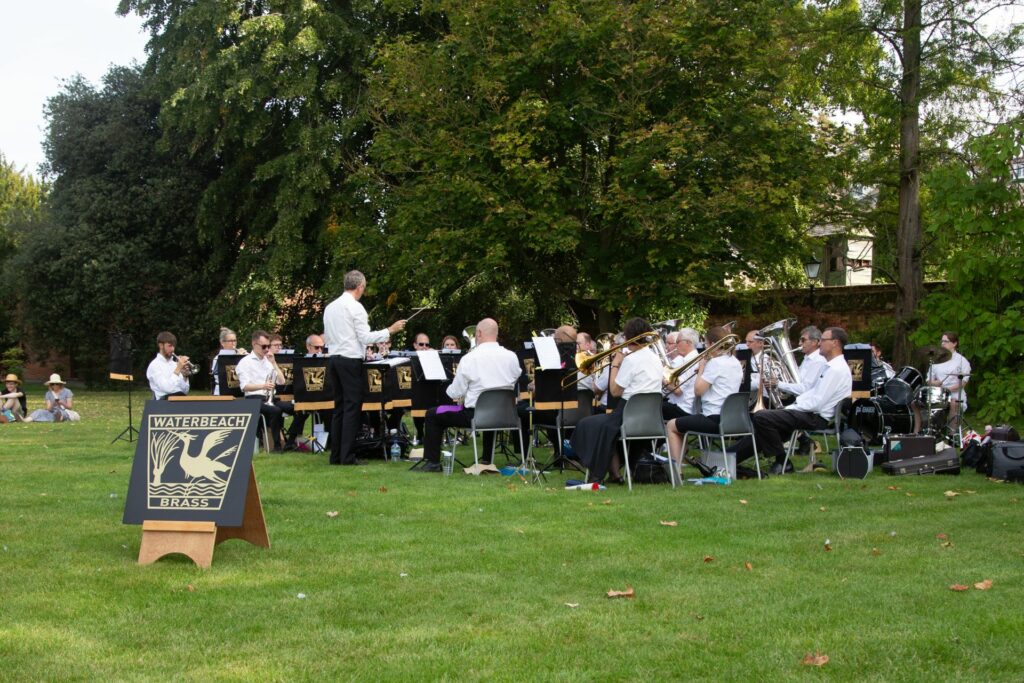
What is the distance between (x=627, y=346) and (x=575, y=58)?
49.0 feet

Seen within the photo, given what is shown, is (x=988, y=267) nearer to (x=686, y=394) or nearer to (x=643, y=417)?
(x=686, y=394)

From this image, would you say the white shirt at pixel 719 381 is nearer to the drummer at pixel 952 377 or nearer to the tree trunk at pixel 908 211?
the drummer at pixel 952 377

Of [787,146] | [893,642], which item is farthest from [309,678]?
[787,146]

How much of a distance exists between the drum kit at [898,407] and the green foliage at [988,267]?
2.53 meters

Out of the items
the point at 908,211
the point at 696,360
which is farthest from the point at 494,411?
the point at 908,211

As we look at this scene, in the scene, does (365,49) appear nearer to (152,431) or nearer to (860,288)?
(860,288)

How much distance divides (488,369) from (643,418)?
6.33 feet

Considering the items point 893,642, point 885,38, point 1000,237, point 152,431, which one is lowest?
point 893,642

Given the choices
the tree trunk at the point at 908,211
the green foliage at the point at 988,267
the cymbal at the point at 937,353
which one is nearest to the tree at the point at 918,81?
the tree trunk at the point at 908,211

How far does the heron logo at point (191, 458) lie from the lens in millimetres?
7344

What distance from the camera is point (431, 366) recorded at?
13.1m

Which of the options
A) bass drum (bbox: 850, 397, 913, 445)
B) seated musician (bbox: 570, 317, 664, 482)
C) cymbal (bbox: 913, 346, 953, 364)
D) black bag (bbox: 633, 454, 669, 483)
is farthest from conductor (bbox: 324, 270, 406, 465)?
cymbal (bbox: 913, 346, 953, 364)

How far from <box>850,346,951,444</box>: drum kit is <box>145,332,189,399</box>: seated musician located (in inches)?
376

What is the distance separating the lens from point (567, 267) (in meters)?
30.1
